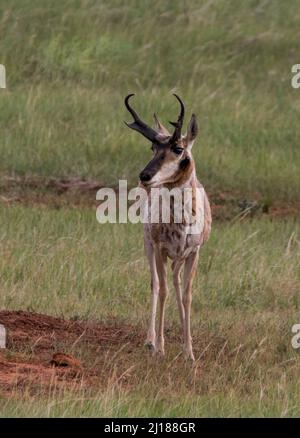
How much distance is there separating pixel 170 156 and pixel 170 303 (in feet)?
8.25

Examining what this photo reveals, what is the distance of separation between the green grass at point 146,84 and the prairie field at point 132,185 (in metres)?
0.03

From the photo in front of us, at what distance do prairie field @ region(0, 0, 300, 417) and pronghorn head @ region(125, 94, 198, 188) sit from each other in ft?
4.20

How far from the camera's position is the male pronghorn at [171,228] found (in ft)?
35.0

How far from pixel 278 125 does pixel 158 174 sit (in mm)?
9847

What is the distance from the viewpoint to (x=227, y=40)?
23000mm

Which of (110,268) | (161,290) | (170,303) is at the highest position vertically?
(110,268)

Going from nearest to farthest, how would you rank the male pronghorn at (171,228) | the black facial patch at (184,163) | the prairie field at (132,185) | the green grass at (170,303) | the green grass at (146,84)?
the green grass at (170,303)
the prairie field at (132,185)
the male pronghorn at (171,228)
the black facial patch at (184,163)
the green grass at (146,84)

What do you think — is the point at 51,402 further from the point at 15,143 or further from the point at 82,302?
the point at 15,143

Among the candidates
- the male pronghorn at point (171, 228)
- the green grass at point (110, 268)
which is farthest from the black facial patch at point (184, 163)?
the green grass at point (110, 268)

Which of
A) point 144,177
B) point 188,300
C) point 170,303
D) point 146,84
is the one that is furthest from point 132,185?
point 144,177

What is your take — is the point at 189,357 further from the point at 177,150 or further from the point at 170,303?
the point at 170,303

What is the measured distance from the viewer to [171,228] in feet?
36.0

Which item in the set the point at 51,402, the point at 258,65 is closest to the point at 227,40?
the point at 258,65

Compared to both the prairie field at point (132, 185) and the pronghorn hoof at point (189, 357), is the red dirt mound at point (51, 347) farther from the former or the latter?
the pronghorn hoof at point (189, 357)
